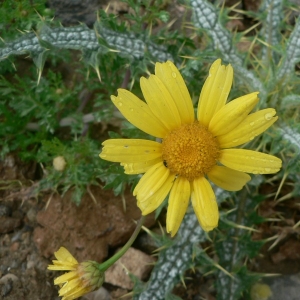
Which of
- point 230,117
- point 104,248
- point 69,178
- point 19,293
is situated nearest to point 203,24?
point 230,117

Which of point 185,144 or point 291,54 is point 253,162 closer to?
point 185,144

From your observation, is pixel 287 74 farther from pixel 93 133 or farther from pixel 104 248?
pixel 104 248

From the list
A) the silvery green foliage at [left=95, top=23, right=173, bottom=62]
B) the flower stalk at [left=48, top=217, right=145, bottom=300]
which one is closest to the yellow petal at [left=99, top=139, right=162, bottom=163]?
the flower stalk at [left=48, top=217, right=145, bottom=300]

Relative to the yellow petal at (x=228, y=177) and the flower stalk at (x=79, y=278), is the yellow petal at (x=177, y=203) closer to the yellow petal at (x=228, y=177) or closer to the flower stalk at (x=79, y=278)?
the yellow petal at (x=228, y=177)

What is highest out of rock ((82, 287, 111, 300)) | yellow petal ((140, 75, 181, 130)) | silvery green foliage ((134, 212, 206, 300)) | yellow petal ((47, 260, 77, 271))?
yellow petal ((140, 75, 181, 130))

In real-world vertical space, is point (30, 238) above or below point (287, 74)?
below

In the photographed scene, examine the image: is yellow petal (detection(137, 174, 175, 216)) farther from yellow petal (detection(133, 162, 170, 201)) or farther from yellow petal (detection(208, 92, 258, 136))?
yellow petal (detection(208, 92, 258, 136))

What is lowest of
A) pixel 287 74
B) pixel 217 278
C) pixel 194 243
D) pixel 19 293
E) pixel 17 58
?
pixel 19 293

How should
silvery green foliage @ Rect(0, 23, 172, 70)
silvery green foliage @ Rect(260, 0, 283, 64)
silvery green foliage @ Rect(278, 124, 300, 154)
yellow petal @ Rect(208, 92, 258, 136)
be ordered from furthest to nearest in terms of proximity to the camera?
1. silvery green foliage @ Rect(260, 0, 283, 64)
2. silvery green foliage @ Rect(0, 23, 172, 70)
3. silvery green foliage @ Rect(278, 124, 300, 154)
4. yellow petal @ Rect(208, 92, 258, 136)
